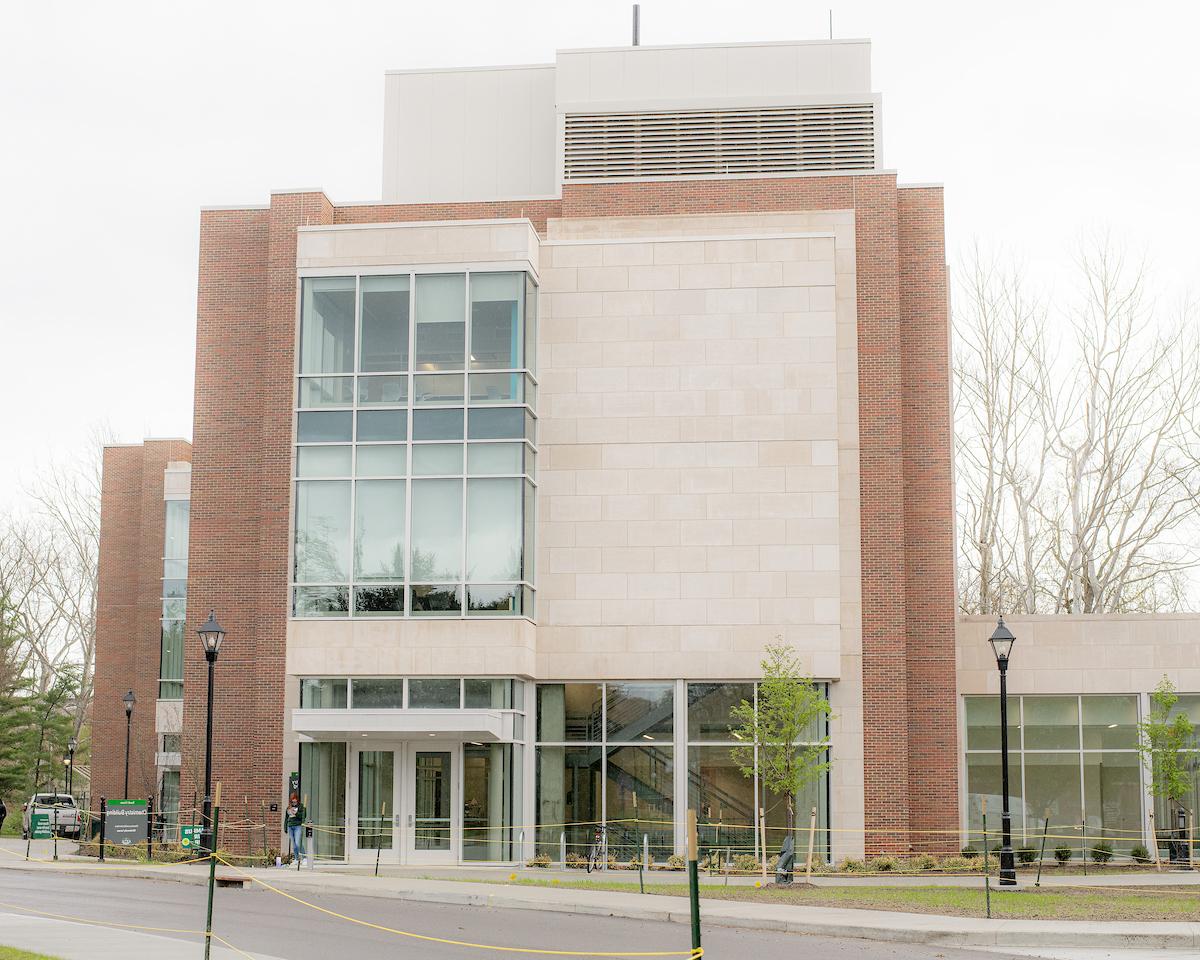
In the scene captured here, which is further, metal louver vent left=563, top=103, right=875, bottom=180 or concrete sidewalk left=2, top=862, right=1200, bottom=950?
metal louver vent left=563, top=103, right=875, bottom=180

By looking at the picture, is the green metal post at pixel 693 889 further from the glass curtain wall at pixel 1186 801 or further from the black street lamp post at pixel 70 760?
the black street lamp post at pixel 70 760

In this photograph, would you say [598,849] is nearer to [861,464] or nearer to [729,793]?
[729,793]

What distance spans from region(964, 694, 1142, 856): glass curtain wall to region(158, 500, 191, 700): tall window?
88.7 feet

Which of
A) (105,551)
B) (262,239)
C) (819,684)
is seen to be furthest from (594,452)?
(105,551)

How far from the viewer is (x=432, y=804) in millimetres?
29781

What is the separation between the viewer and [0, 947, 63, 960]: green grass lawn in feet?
45.6

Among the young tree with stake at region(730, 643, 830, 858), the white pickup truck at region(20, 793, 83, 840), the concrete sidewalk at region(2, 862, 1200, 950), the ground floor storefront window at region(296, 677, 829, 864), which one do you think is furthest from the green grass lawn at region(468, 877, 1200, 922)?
the white pickup truck at region(20, 793, 83, 840)

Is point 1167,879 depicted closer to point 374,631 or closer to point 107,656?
point 374,631

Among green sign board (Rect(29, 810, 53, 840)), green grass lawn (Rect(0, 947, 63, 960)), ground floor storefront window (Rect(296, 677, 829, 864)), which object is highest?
ground floor storefront window (Rect(296, 677, 829, 864))

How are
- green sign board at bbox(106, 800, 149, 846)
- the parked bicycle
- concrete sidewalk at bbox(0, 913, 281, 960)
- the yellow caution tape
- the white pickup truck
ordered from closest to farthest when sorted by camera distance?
concrete sidewalk at bbox(0, 913, 281, 960) → the yellow caution tape → the parked bicycle → green sign board at bbox(106, 800, 149, 846) → the white pickup truck

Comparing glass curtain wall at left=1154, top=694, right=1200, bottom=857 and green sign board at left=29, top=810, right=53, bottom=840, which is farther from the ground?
glass curtain wall at left=1154, top=694, right=1200, bottom=857

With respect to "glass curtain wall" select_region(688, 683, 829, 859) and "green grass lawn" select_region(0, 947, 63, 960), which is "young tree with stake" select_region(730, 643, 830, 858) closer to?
"glass curtain wall" select_region(688, 683, 829, 859)

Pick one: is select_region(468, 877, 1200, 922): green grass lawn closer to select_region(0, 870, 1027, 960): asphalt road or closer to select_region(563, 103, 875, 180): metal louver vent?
select_region(0, 870, 1027, 960): asphalt road

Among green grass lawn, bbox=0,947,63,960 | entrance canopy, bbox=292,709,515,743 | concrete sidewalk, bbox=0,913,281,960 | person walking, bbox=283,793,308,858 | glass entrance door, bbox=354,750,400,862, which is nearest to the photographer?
green grass lawn, bbox=0,947,63,960
